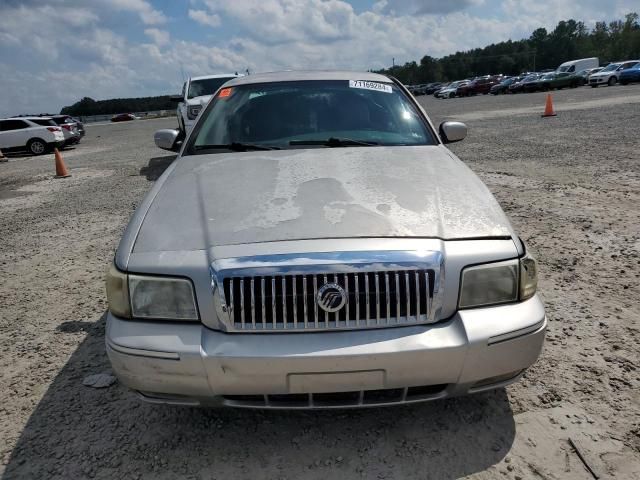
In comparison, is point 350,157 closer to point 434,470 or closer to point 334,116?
point 334,116

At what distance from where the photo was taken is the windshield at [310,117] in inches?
130

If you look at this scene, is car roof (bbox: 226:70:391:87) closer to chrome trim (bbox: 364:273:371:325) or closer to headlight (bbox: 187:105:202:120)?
chrome trim (bbox: 364:273:371:325)

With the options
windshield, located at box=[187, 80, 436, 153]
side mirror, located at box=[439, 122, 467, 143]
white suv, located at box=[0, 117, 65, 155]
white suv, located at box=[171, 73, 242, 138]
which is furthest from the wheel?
side mirror, located at box=[439, 122, 467, 143]

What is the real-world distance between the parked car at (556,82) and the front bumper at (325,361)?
4210cm

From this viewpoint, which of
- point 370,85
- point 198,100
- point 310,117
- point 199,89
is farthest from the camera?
point 199,89

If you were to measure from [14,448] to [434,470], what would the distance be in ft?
6.28

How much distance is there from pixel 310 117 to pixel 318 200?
4.10 feet

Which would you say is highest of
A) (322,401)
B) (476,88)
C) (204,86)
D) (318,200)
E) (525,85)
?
(204,86)

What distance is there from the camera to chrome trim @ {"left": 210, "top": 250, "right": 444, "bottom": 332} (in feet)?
6.30

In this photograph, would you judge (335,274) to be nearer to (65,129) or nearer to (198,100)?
(198,100)

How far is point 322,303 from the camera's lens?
192 cm

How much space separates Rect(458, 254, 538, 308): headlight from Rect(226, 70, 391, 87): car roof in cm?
219

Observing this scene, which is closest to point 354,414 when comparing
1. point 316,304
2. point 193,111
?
point 316,304

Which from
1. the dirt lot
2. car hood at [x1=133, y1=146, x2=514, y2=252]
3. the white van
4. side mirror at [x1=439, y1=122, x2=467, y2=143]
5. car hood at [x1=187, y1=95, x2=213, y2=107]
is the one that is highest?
the white van
